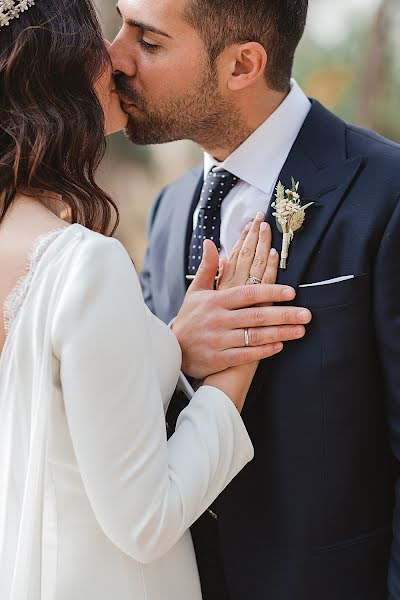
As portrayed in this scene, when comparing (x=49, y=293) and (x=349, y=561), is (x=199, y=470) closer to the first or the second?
(x=49, y=293)

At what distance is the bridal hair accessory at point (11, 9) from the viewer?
1.52 meters

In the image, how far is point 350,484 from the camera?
6.09 ft

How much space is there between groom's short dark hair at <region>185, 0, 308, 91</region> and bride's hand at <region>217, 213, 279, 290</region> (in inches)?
20.4

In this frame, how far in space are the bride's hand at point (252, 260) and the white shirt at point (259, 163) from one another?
174 mm

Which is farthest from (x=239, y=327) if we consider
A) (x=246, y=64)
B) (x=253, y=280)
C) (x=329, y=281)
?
(x=246, y=64)

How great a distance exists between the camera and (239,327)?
5.94ft

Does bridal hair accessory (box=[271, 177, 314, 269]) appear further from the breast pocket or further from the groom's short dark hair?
the groom's short dark hair

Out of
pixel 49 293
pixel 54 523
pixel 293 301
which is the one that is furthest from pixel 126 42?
pixel 54 523

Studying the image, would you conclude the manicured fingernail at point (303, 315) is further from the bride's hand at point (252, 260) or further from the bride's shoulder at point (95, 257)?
the bride's shoulder at point (95, 257)

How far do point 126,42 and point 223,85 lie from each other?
0.29 metres

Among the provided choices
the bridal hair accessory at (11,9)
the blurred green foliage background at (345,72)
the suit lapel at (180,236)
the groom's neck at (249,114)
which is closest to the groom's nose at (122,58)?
the groom's neck at (249,114)

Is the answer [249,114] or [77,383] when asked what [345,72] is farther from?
[77,383]

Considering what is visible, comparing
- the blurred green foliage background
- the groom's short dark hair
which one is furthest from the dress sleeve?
the blurred green foliage background

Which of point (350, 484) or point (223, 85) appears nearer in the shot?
point (350, 484)
